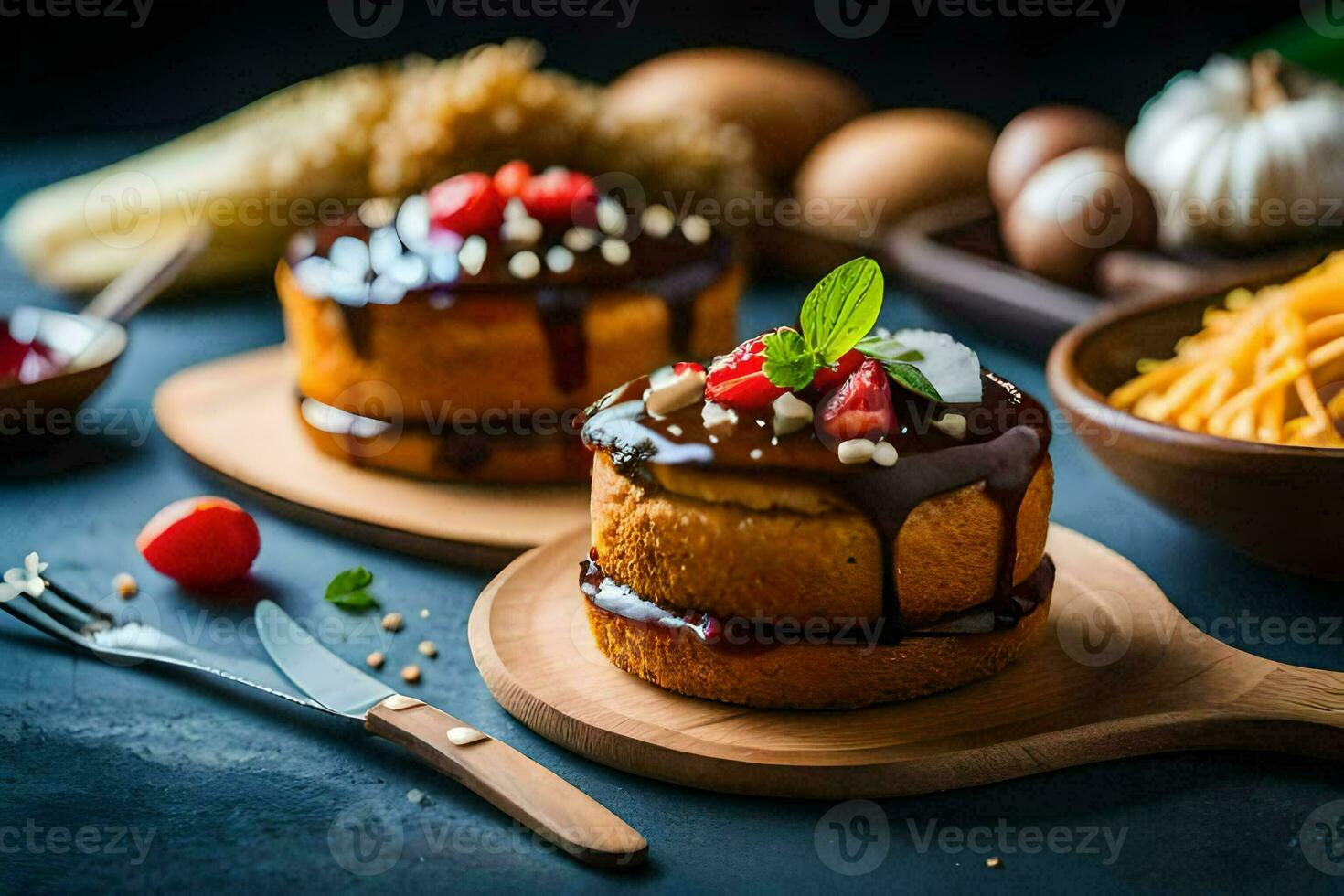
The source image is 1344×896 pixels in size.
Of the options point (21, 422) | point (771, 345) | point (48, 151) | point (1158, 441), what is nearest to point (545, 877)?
point (771, 345)

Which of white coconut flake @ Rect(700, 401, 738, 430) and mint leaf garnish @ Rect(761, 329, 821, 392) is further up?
mint leaf garnish @ Rect(761, 329, 821, 392)

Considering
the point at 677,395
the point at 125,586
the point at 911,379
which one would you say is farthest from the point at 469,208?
the point at 911,379

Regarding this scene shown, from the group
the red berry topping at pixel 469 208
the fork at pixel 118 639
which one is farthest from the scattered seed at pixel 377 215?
the fork at pixel 118 639

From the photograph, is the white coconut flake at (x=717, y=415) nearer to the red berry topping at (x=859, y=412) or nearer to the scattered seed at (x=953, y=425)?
the red berry topping at (x=859, y=412)

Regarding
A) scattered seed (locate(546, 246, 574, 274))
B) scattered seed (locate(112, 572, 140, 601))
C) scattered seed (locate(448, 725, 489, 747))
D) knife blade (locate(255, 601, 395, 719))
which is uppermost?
scattered seed (locate(546, 246, 574, 274))

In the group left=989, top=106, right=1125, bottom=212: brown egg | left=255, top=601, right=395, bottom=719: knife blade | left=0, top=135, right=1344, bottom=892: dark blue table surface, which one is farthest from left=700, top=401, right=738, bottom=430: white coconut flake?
left=989, top=106, right=1125, bottom=212: brown egg

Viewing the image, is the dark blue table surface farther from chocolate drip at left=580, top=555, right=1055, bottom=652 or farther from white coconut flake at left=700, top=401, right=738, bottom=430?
white coconut flake at left=700, top=401, right=738, bottom=430

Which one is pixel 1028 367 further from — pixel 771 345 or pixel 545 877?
pixel 545 877
